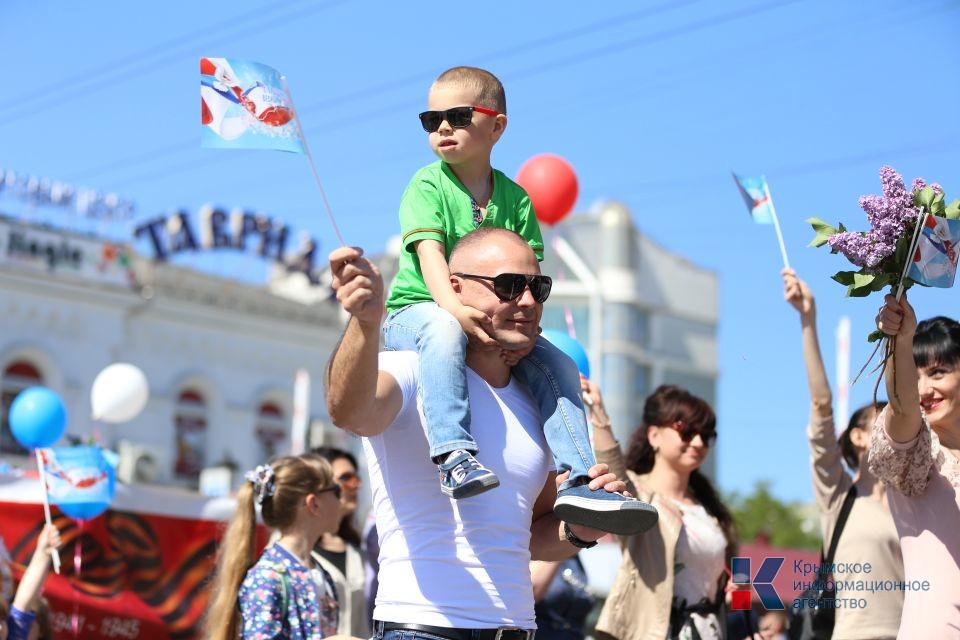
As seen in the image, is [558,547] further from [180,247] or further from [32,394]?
[180,247]

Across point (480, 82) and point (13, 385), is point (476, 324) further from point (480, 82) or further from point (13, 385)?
point (13, 385)

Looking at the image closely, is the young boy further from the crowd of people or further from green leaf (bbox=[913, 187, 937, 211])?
green leaf (bbox=[913, 187, 937, 211])

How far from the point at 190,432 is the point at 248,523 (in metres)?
29.2

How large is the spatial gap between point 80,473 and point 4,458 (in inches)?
905

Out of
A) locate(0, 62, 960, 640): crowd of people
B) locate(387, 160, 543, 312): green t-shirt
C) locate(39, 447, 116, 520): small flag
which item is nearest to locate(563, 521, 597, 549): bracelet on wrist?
locate(0, 62, 960, 640): crowd of people

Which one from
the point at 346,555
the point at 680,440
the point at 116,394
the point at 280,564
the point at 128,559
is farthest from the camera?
the point at 116,394

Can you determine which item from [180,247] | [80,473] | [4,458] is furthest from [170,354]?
[80,473]

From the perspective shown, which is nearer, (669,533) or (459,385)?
(459,385)

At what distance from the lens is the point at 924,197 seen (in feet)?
13.0

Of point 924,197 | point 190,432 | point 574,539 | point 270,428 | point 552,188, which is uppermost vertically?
point 270,428

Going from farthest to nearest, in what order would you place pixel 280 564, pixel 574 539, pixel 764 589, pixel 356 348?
1. pixel 764 589
2. pixel 280 564
3. pixel 574 539
4. pixel 356 348

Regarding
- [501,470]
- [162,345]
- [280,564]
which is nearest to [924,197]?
[501,470]

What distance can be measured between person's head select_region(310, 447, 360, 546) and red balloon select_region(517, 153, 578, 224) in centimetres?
236

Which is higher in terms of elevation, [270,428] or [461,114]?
[270,428]
